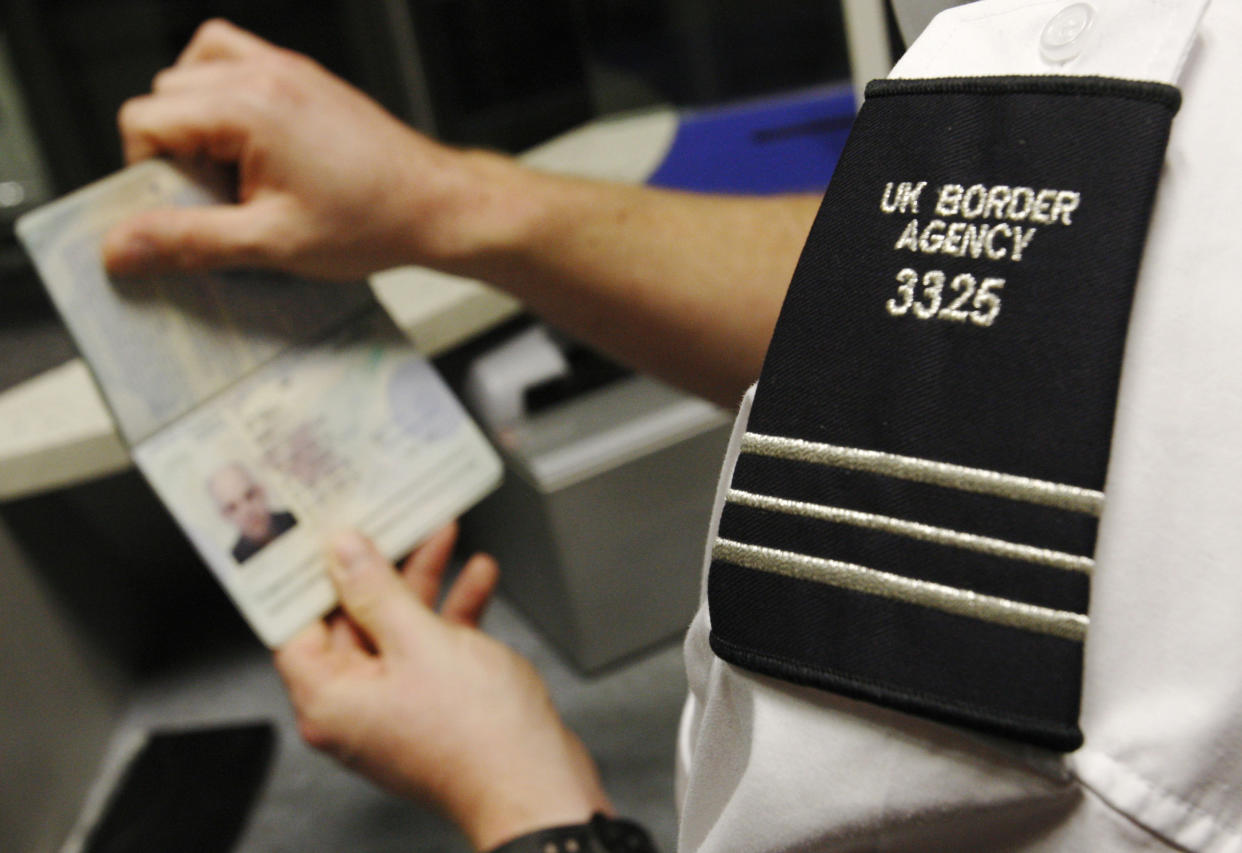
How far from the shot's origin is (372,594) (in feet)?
1.71

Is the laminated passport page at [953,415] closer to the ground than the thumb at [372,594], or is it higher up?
higher up

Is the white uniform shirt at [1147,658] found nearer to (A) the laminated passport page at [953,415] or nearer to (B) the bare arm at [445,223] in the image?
(A) the laminated passport page at [953,415]

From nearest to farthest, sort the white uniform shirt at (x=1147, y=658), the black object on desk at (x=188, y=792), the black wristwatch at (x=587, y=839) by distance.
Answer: the white uniform shirt at (x=1147, y=658) < the black wristwatch at (x=587, y=839) < the black object on desk at (x=188, y=792)

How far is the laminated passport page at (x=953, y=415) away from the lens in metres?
0.19

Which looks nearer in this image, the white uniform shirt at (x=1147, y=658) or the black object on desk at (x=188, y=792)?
the white uniform shirt at (x=1147, y=658)

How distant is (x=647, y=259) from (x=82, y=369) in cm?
42

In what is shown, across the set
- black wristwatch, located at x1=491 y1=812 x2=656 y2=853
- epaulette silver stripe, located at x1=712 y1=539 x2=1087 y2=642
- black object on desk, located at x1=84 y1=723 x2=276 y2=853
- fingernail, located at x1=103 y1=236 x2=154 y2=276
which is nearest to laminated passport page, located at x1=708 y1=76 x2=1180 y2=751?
epaulette silver stripe, located at x1=712 y1=539 x2=1087 y2=642

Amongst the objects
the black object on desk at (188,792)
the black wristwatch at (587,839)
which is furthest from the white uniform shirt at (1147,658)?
the black object on desk at (188,792)

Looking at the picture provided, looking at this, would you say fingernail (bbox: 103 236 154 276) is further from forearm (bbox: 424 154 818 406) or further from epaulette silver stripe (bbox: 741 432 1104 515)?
epaulette silver stripe (bbox: 741 432 1104 515)

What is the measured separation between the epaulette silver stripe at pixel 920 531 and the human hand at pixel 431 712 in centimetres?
30

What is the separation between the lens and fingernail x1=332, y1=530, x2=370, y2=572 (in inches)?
20.7

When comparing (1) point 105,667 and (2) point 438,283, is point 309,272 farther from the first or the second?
(1) point 105,667

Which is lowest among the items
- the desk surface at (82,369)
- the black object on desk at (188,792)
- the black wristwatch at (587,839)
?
the black object on desk at (188,792)

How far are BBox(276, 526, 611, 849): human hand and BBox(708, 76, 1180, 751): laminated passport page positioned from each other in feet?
0.96
